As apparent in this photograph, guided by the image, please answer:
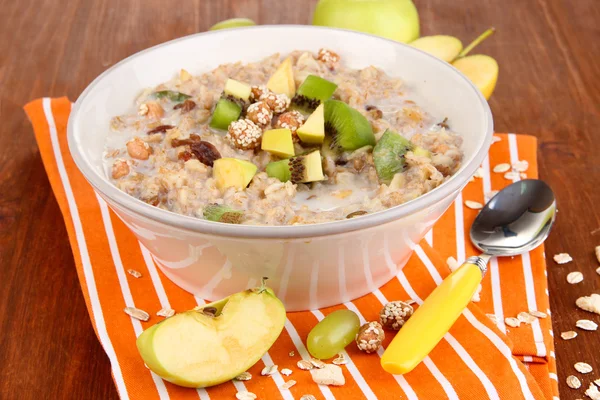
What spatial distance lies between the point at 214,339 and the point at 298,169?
370mm

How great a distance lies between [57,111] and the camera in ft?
6.68

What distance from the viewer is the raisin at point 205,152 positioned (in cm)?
142

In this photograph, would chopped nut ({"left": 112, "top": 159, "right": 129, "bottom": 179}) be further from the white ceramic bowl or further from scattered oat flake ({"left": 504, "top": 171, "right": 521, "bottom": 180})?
scattered oat flake ({"left": 504, "top": 171, "right": 521, "bottom": 180})

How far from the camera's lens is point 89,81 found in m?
2.33

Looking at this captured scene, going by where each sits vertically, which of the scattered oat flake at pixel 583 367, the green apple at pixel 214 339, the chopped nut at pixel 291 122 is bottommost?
the scattered oat flake at pixel 583 367

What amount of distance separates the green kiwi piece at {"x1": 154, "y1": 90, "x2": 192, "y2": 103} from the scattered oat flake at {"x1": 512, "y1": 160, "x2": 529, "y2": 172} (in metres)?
A: 0.84

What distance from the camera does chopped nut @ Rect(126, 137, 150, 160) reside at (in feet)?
4.86

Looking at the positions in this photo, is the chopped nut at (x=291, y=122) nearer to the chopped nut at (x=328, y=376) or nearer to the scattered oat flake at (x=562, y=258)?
the chopped nut at (x=328, y=376)

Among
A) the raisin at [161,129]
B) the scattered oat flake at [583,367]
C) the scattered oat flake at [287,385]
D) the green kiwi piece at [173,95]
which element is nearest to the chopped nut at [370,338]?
the scattered oat flake at [287,385]

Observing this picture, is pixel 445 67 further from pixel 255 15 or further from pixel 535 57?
pixel 255 15

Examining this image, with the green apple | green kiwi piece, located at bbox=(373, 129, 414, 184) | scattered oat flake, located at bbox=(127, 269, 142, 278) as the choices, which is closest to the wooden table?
scattered oat flake, located at bbox=(127, 269, 142, 278)

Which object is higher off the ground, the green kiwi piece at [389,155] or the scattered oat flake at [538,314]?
the green kiwi piece at [389,155]

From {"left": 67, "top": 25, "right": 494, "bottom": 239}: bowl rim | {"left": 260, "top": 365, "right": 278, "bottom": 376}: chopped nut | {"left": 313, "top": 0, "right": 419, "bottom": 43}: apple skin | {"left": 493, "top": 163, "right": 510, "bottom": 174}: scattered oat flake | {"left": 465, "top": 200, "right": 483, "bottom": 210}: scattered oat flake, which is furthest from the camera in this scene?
{"left": 313, "top": 0, "right": 419, "bottom": 43}: apple skin

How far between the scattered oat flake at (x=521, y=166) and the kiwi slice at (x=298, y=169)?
2.30 ft
